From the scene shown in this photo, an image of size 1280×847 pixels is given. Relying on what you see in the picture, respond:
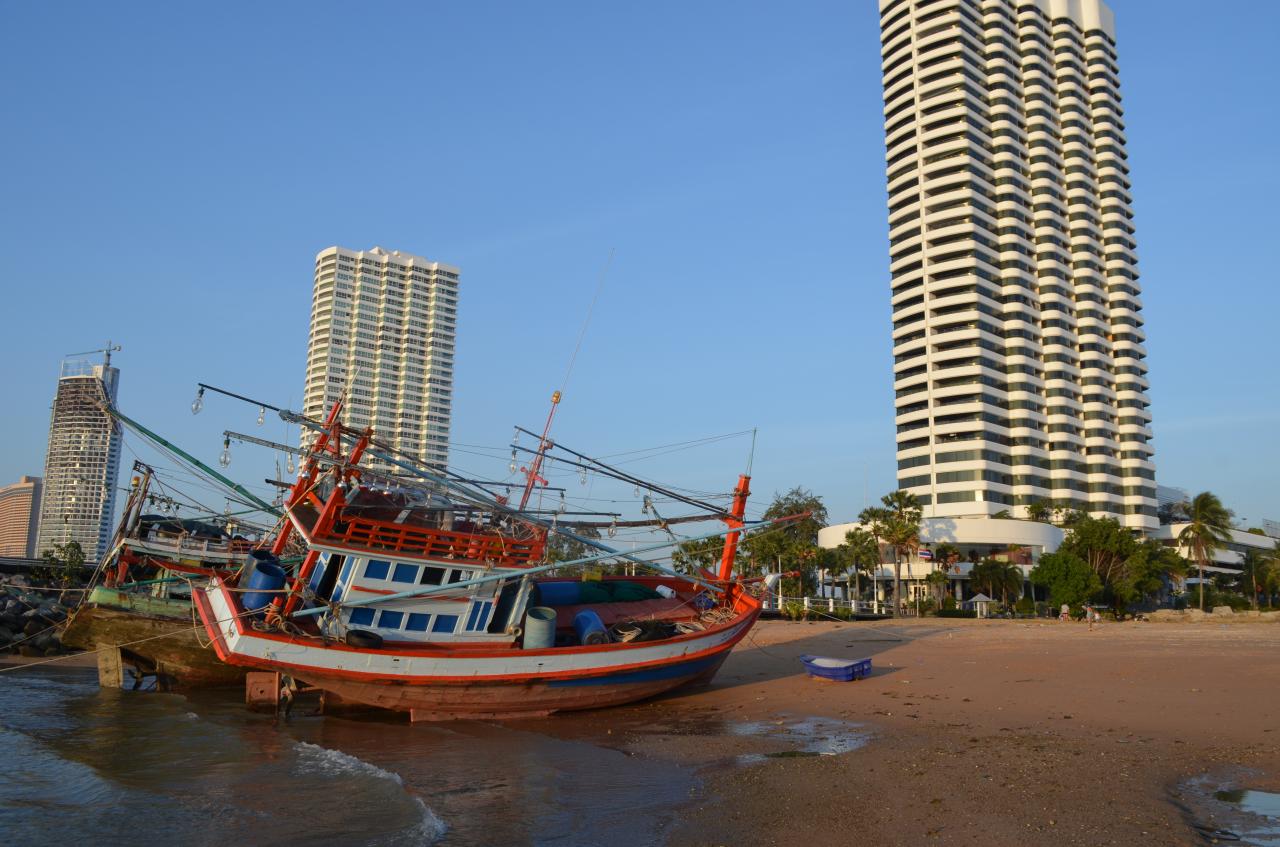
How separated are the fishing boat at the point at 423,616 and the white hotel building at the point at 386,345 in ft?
520

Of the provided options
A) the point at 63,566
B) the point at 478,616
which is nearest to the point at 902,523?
the point at 478,616

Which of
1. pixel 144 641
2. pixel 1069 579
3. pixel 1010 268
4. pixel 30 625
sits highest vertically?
pixel 1010 268

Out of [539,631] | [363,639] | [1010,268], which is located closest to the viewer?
[363,639]

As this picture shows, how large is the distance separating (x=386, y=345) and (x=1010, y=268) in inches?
4817

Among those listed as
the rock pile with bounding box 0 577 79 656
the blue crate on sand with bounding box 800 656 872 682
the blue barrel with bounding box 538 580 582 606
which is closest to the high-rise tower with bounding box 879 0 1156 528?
the blue crate on sand with bounding box 800 656 872 682

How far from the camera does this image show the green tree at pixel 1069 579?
7175 centimetres

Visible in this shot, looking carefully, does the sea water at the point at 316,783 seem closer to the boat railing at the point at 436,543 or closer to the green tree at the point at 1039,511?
the boat railing at the point at 436,543

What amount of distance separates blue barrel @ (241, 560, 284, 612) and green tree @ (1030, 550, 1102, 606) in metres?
68.5

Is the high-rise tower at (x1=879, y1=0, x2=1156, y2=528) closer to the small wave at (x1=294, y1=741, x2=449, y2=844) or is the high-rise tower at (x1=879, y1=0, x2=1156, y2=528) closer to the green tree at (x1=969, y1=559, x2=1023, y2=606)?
the green tree at (x1=969, y1=559, x2=1023, y2=606)

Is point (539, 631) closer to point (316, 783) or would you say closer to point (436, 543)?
point (436, 543)

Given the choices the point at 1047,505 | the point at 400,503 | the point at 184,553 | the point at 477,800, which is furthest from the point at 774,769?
the point at 1047,505

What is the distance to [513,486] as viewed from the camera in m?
23.6

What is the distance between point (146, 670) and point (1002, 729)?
2336 cm

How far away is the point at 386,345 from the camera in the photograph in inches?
7195
